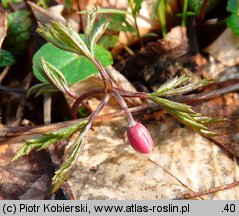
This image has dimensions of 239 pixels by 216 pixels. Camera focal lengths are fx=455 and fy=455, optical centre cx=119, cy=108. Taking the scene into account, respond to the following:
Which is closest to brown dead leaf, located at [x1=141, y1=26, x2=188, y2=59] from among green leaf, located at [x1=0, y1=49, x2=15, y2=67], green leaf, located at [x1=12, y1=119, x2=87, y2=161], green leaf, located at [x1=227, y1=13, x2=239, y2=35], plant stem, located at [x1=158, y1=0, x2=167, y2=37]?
plant stem, located at [x1=158, y1=0, x2=167, y2=37]

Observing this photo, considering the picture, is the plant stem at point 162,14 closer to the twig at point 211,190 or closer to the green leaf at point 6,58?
the green leaf at point 6,58

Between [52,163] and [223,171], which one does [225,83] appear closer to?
[223,171]

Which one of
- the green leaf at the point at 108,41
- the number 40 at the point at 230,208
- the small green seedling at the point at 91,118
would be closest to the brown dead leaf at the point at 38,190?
the small green seedling at the point at 91,118

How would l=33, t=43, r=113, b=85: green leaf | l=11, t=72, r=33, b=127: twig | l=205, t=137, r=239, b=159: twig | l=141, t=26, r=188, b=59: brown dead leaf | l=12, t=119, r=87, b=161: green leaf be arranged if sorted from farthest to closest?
1. l=141, t=26, r=188, b=59: brown dead leaf
2. l=11, t=72, r=33, b=127: twig
3. l=33, t=43, r=113, b=85: green leaf
4. l=205, t=137, r=239, b=159: twig
5. l=12, t=119, r=87, b=161: green leaf

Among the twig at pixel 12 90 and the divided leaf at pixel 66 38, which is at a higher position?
the divided leaf at pixel 66 38

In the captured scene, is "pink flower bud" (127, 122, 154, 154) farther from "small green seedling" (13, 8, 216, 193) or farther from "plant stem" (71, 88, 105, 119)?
"plant stem" (71, 88, 105, 119)

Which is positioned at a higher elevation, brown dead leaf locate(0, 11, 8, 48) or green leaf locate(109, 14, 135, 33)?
brown dead leaf locate(0, 11, 8, 48)
